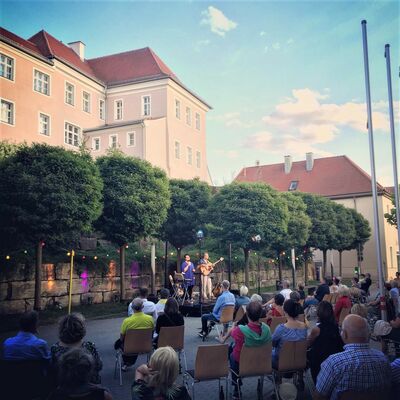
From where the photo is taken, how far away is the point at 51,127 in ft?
116

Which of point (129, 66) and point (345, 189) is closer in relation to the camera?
point (129, 66)

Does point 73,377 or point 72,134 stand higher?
point 72,134

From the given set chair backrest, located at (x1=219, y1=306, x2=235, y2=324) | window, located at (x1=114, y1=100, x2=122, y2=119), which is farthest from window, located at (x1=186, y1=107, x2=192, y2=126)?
chair backrest, located at (x1=219, y1=306, x2=235, y2=324)

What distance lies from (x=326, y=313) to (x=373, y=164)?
5.04 metres

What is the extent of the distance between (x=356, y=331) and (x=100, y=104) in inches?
1648

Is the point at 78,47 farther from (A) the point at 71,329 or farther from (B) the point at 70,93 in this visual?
(A) the point at 71,329

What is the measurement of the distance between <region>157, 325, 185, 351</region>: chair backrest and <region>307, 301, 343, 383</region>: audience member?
7.96 ft

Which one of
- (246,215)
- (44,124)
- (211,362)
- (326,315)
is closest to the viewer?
(211,362)

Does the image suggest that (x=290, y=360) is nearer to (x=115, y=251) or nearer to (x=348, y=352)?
(x=348, y=352)

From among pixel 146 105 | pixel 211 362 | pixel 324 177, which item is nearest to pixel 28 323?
pixel 211 362

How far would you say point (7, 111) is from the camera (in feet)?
103

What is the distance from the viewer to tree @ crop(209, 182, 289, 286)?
26141 mm

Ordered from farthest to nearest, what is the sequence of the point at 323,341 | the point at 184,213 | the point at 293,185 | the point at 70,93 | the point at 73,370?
the point at 293,185 < the point at 70,93 < the point at 184,213 < the point at 323,341 < the point at 73,370

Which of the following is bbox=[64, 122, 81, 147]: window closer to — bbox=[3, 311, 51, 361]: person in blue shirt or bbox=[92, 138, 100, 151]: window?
bbox=[92, 138, 100, 151]: window
